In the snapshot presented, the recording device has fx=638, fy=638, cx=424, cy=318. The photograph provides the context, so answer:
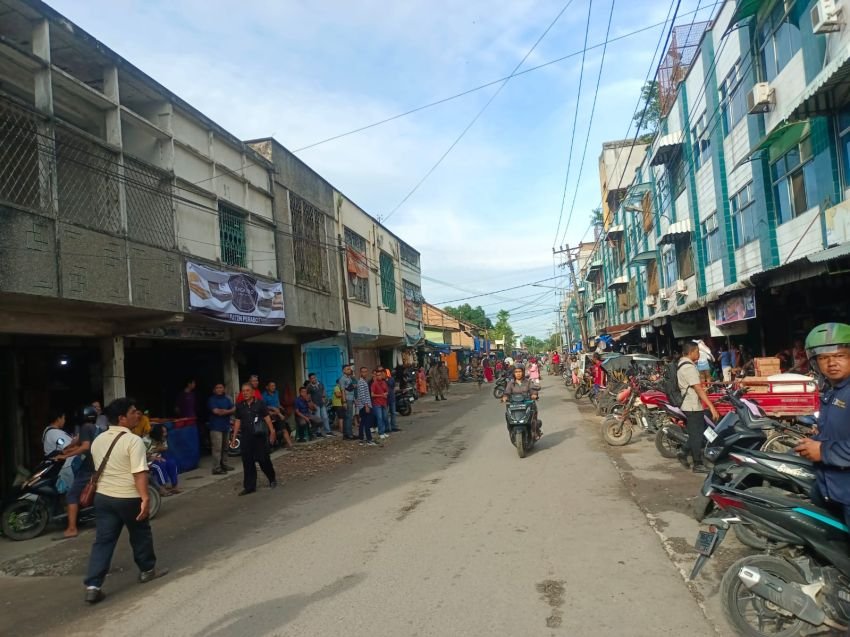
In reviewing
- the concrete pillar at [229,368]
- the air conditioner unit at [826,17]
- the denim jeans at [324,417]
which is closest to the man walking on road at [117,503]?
the concrete pillar at [229,368]

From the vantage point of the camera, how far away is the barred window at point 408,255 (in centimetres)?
3349

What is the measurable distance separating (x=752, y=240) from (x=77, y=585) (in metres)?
17.1

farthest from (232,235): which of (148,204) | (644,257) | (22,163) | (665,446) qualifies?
(644,257)

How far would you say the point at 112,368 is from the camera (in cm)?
1095

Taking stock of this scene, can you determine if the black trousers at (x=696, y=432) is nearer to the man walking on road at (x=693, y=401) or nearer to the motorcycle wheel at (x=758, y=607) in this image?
the man walking on road at (x=693, y=401)

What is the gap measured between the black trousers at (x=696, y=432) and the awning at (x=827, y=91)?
18.7 ft

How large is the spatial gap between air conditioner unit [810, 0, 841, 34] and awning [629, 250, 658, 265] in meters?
19.1

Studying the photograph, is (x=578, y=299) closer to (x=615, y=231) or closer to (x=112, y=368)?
(x=615, y=231)

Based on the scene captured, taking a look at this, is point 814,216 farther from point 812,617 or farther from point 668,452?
point 812,617

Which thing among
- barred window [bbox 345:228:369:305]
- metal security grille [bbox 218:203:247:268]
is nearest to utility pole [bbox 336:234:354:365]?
barred window [bbox 345:228:369:305]

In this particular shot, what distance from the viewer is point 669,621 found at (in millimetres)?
4035

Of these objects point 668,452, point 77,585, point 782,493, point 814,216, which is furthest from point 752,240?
point 77,585

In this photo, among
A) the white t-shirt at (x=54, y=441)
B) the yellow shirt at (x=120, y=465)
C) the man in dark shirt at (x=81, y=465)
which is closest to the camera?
the yellow shirt at (x=120, y=465)

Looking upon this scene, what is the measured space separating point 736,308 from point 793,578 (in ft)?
41.2
